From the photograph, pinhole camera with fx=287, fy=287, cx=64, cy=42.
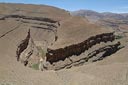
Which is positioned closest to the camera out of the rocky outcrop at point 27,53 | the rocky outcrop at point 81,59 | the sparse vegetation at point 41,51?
the rocky outcrop at point 81,59

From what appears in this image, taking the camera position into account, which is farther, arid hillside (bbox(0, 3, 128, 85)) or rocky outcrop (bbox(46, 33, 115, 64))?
rocky outcrop (bbox(46, 33, 115, 64))

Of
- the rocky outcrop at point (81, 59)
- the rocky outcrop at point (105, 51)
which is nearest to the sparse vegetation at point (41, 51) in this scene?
the rocky outcrop at point (81, 59)

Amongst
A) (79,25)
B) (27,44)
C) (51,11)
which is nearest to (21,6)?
(51,11)

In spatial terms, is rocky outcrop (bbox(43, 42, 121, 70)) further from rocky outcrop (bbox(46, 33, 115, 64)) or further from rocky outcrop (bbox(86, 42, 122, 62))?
rocky outcrop (bbox(46, 33, 115, 64))

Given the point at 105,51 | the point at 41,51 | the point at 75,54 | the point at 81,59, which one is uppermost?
the point at 105,51

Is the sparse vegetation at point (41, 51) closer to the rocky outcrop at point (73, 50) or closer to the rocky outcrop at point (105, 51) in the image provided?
the rocky outcrop at point (73, 50)

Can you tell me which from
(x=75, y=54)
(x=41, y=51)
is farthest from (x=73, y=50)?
(x=41, y=51)

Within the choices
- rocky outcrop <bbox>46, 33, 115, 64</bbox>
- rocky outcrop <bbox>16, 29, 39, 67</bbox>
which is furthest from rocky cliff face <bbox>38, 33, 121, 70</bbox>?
rocky outcrop <bbox>16, 29, 39, 67</bbox>

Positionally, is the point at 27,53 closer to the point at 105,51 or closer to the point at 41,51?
the point at 41,51
